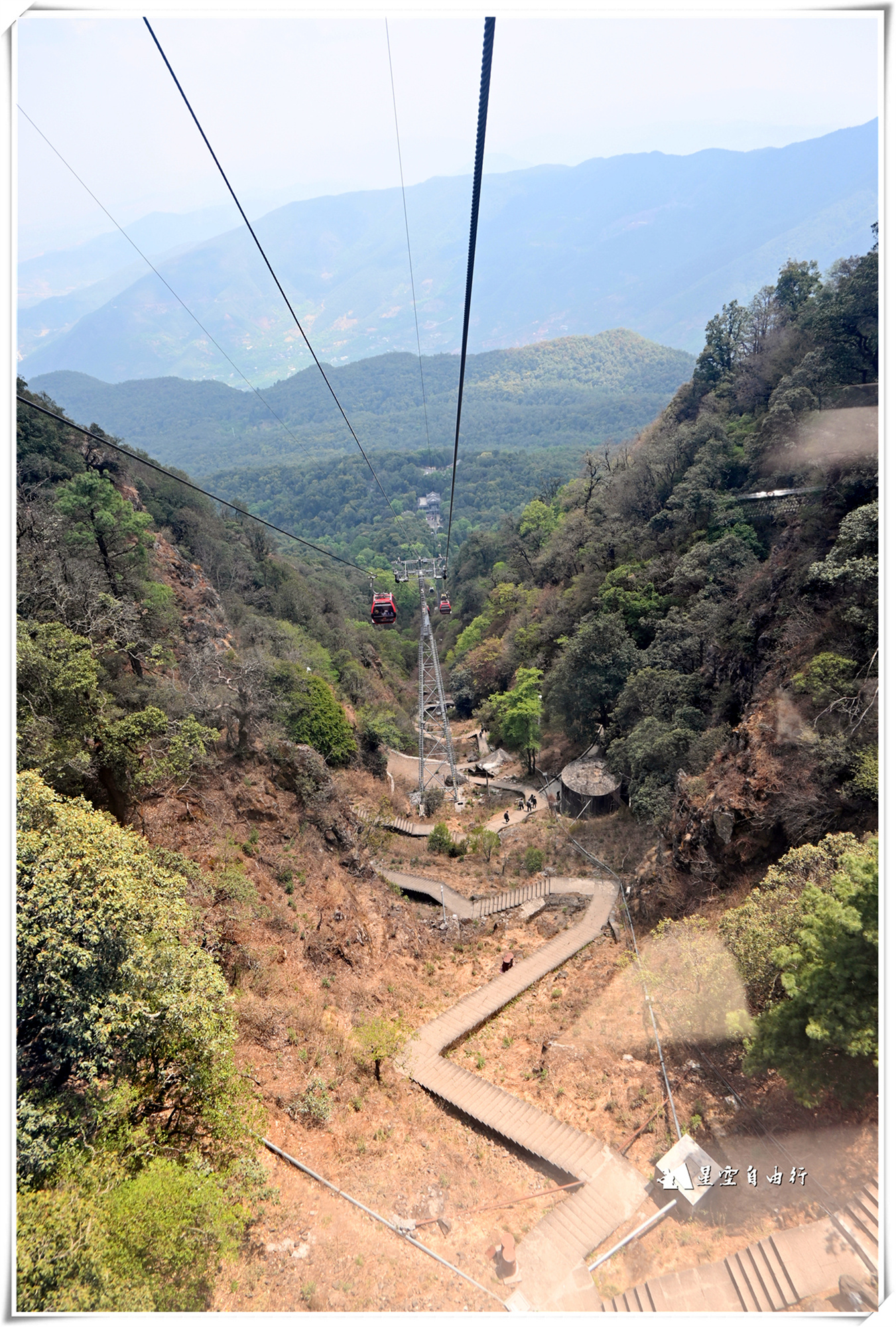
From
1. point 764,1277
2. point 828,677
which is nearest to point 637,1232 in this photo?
point 764,1277

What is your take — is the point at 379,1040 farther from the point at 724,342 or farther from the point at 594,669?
the point at 724,342

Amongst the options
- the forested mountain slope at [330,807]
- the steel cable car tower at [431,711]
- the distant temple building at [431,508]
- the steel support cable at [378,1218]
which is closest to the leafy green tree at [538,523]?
the steel cable car tower at [431,711]

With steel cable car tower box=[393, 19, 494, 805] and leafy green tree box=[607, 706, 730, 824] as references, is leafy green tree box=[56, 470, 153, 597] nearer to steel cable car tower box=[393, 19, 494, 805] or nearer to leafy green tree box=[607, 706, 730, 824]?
steel cable car tower box=[393, 19, 494, 805]

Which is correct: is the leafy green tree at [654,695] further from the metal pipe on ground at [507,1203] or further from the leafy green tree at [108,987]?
the leafy green tree at [108,987]

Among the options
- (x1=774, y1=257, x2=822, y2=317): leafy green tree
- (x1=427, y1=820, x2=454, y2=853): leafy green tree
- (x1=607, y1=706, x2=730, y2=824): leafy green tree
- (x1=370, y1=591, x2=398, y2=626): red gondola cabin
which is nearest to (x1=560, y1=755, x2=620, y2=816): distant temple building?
(x1=607, y1=706, x2=730, y2=824): leafy green tree
